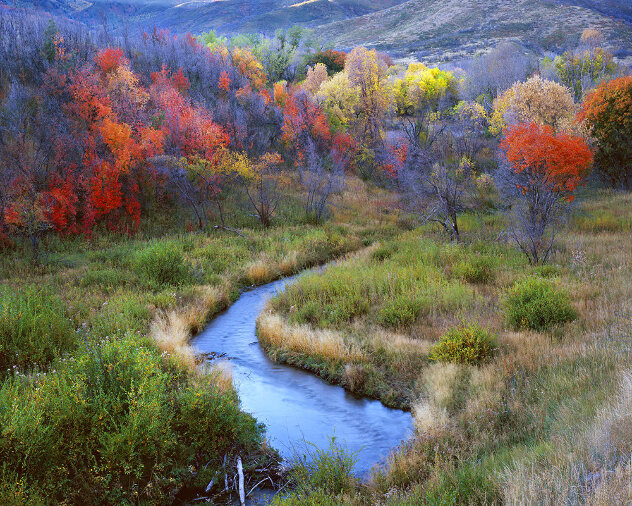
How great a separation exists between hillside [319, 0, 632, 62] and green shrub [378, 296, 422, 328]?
94380mm

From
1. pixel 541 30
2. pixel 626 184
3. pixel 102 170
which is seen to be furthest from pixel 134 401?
pixel 541 30

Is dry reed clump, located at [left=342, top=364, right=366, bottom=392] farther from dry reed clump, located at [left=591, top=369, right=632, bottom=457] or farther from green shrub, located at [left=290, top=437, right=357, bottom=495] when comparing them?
dry reed clump, located at [left=591, top=369, right=632, bottom=457]

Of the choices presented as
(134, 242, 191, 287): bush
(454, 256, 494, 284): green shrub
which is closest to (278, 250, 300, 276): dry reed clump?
(134, 242, 191, 287): bush

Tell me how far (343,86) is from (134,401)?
139 ft

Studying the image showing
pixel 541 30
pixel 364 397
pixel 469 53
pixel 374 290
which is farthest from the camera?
pixel 541 30

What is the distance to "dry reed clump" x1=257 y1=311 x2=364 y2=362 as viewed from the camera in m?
9.97

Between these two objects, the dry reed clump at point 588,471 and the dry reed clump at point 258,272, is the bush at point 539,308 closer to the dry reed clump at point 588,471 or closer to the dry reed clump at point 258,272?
the dry reed clump at point 588,471

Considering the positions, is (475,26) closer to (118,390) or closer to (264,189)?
(264,189)

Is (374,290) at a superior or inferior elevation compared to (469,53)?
inferior

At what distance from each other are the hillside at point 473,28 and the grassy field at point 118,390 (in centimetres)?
9730

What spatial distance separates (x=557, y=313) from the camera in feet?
32.1

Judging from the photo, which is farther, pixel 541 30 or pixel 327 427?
pixel 541 30

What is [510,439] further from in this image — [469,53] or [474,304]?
[469,53]

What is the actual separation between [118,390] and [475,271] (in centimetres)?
1111
